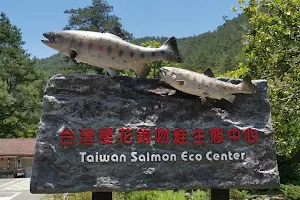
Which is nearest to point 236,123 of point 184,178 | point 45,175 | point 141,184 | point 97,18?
point 184,178

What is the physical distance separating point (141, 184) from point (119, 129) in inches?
26.0

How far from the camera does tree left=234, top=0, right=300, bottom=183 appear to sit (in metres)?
8.40

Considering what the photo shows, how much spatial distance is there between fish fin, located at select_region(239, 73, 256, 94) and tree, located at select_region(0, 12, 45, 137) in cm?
2874

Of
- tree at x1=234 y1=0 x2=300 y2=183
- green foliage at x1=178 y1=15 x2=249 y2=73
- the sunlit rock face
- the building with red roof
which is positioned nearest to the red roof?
the building with red roof

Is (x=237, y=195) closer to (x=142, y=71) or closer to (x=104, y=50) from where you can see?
(x=142, y=71)

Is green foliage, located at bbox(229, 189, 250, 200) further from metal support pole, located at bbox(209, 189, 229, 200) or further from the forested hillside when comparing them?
metal support pole, located at bbox(209, 189, 229, 200)

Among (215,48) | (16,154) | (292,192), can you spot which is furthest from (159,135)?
(215,48)

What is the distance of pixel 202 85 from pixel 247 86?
0.56 m

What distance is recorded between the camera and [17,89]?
33281 millimetres

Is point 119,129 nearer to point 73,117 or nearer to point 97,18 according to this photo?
point 73,117

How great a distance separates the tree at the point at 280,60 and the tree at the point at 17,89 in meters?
25.6

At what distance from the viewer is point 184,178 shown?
4.24 metres

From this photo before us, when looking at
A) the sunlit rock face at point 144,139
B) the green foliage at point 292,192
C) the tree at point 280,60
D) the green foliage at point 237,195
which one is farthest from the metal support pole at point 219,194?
the green foliage at point 292,192

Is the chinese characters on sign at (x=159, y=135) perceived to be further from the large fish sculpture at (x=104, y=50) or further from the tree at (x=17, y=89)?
the tree at (x=17, y=89)
